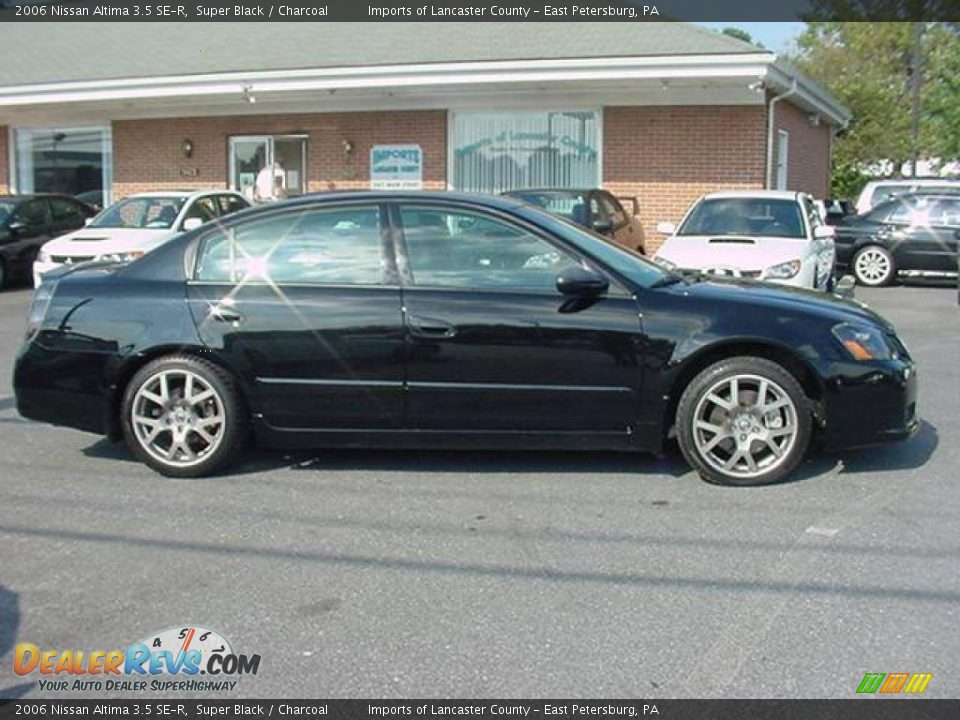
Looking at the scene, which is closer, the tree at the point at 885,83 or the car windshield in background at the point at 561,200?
the car windshield in background at the point at 561,200

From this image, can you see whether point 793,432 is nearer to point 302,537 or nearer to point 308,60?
point 302,537

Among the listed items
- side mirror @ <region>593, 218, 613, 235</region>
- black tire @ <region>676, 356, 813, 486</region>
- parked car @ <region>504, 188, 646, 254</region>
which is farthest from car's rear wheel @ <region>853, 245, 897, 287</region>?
black tire @ <region>676, 356, 813, 486</region>

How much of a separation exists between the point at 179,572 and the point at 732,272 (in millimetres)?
6712

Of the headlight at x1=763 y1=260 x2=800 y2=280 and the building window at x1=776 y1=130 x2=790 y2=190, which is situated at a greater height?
the building window at x1=776 y1=130 x2=790 y2=190

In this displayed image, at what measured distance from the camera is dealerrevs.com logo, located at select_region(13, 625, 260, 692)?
3184 millimetres

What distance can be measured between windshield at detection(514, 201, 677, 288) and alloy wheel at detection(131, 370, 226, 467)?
6.87ft

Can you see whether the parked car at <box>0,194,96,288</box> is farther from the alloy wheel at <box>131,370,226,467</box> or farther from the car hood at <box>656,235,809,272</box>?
the alloy wheel at <box>131,370,226,467</box>

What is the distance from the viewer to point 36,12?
23.4 meters

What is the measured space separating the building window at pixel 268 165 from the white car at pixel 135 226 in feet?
12.7

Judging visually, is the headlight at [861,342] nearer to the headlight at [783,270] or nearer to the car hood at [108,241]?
the headlight at [783,270]

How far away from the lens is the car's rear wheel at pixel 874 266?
15.1 metres

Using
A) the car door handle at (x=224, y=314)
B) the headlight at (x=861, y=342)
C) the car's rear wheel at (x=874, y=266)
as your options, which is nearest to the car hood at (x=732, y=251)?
the headlight at (x=861, y=342)

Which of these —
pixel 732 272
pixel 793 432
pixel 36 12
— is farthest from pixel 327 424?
pixel 36 12

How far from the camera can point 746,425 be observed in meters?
5.03
